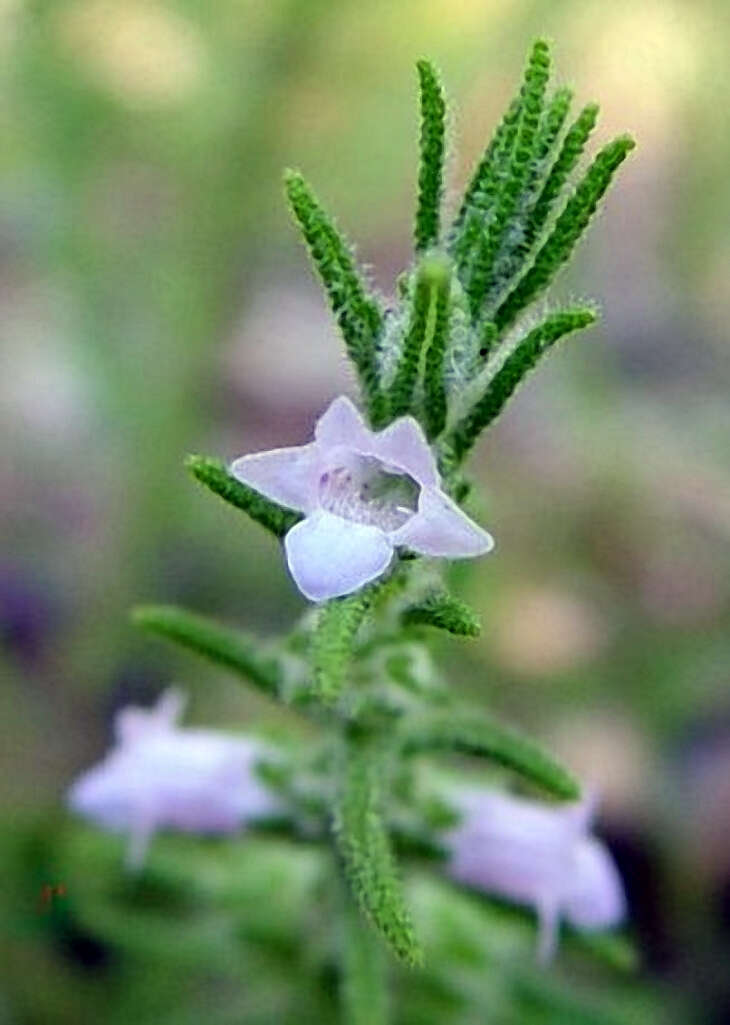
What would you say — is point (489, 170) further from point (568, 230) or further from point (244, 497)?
point (244, 497)

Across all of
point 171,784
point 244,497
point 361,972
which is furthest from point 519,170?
point 171,784

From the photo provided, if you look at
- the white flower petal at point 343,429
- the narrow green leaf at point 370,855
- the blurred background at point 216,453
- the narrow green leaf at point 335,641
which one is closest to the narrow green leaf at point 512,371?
the white flower petal at point 343,429

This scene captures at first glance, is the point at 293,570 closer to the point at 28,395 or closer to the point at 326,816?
the point at 326,816

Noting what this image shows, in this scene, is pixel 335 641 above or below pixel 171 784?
below

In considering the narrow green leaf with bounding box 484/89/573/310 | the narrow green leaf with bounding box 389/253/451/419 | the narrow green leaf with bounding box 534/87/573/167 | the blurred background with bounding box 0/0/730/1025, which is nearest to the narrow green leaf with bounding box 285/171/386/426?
the narrow green leaf with bounding box 389/253/451/419

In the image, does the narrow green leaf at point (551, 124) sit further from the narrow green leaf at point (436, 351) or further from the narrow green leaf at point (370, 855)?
the narrow green leaf at point (370, 855)

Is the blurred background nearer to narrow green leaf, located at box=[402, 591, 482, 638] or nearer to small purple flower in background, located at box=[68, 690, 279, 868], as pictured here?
small purple flower in background, located at box=[68, 690, 279, 868]
